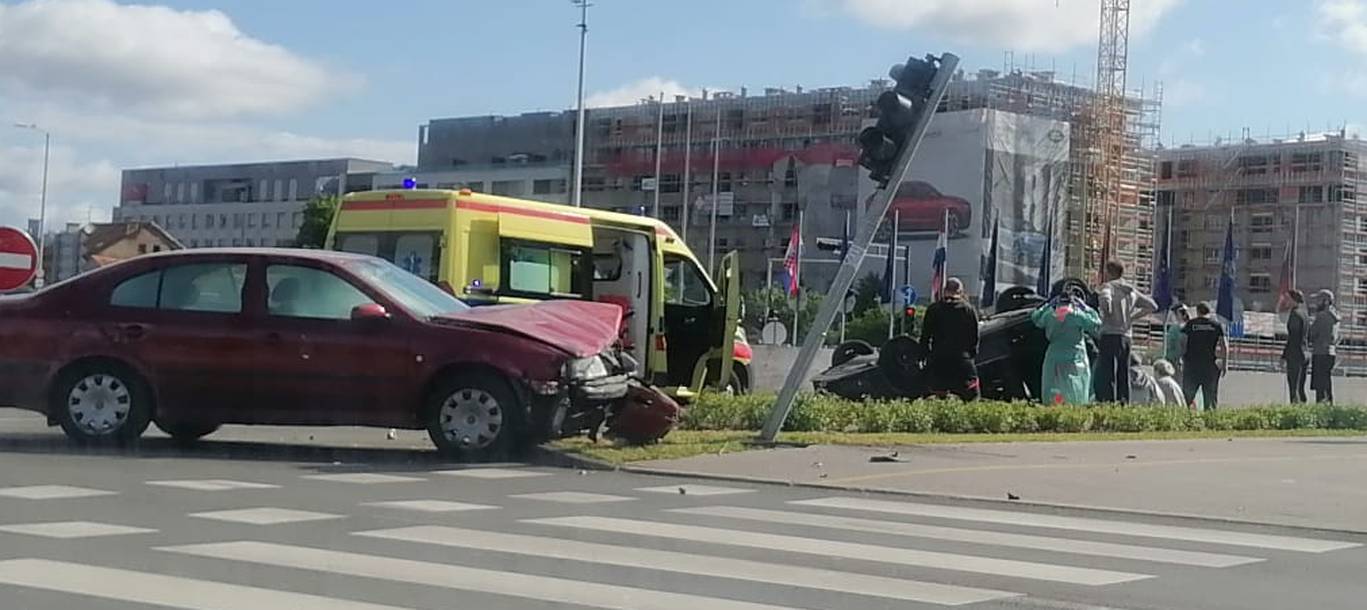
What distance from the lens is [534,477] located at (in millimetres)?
12539

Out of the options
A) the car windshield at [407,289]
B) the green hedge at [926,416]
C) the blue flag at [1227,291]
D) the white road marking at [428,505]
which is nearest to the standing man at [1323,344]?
the green hedge at [926,416]

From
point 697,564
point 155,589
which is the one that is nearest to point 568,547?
point 697,564

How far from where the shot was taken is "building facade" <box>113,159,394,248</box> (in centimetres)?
11062

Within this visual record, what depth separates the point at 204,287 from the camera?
1376 cm

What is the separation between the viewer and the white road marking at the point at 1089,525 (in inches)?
402

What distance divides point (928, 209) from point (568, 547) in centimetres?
9273

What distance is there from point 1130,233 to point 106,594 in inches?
3964

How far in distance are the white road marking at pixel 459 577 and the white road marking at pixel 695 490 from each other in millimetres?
3777

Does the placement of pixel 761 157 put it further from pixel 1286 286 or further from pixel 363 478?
pixel 363 478

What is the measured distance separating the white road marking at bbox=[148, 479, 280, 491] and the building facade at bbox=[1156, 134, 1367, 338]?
292ft

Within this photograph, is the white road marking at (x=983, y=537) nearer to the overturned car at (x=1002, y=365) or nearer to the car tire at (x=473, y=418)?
the car tire at (x=473, y=418)

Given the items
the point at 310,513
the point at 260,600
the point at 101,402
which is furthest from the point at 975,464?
the point at 260,600

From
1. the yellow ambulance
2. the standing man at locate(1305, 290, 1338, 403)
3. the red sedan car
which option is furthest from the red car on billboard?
the red sedan car

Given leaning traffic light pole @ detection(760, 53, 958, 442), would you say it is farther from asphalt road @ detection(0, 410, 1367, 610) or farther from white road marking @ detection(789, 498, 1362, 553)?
white road marking @ detection(789, 498, 1362, 553)
